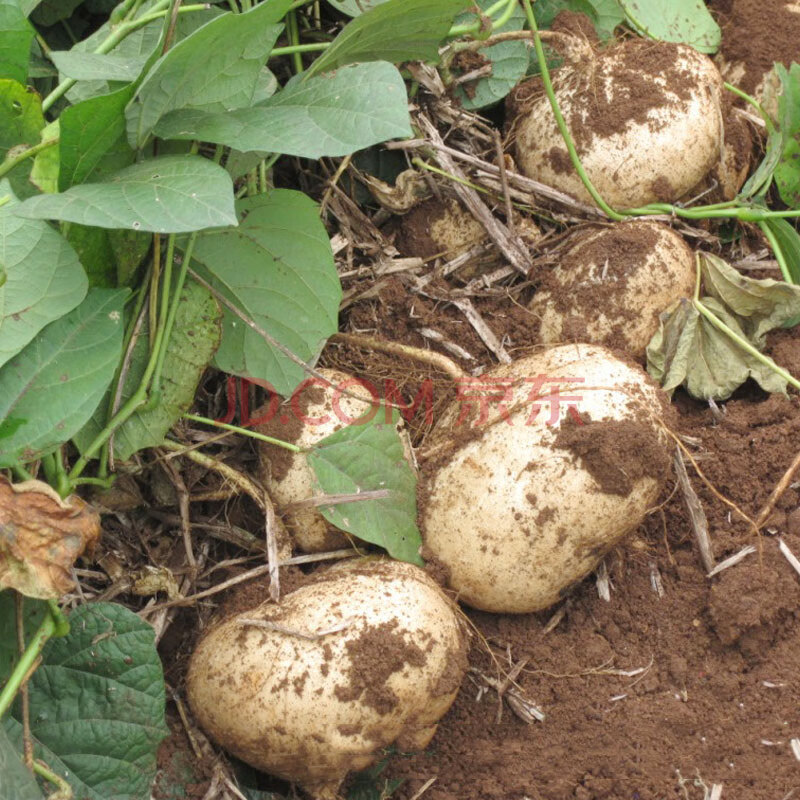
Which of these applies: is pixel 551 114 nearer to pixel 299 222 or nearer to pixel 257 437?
pixel 299 222

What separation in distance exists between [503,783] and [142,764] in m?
0.50

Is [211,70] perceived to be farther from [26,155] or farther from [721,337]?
[721,337]

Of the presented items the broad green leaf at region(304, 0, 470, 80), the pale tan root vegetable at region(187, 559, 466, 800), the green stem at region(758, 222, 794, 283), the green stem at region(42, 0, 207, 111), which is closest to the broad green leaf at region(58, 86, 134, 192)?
the green stem at region(42, 0, 207, 111)

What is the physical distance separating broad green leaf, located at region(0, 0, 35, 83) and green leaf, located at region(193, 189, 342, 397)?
37 cm

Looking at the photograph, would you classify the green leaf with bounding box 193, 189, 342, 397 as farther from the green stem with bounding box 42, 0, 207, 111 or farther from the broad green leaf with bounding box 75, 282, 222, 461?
the green stem with bounding box 42, 0, 207, 111

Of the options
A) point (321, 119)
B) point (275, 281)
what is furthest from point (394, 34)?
point (275, 281)

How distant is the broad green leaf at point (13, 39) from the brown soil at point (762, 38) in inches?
55.6

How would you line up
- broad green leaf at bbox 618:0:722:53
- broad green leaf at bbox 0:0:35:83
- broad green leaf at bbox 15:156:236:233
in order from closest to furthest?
broad green leaf at bbox 15:156:236:233 < broad green leaf at bbox 0:0:35:83 < broad green leaf at bbox 618:0:722:53

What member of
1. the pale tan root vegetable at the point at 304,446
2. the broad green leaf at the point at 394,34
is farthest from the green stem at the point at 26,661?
the broad green leaf at the point at 394,34

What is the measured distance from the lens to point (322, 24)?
Result: 6.27ft

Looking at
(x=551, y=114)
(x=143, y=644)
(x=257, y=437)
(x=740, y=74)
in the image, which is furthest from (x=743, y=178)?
(x=143, y=644)

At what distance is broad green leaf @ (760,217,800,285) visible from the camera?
6.03 ft

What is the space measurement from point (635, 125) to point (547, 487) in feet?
2.35

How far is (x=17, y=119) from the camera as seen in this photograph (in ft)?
4.31
